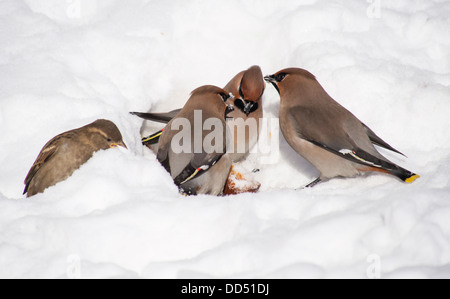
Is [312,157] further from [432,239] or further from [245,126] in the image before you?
[432,239]

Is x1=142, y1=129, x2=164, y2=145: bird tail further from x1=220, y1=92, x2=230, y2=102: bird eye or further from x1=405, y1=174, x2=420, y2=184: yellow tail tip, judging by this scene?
x1=405, y1=174, x2=420, y2=184: yellow tail tip

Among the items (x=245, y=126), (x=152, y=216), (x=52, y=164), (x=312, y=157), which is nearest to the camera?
(x=152, y=216)

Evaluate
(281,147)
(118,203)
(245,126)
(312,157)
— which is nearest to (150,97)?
(245,126)

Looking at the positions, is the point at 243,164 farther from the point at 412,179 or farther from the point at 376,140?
the point at 412,179

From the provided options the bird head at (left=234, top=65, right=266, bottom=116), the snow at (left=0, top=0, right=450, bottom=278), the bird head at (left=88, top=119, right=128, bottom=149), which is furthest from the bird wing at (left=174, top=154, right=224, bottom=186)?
the bird head at (left=234, top=65, right=266, bottom=116)

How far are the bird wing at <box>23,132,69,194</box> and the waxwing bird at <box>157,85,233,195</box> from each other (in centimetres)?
67

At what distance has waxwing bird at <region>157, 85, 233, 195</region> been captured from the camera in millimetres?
3334

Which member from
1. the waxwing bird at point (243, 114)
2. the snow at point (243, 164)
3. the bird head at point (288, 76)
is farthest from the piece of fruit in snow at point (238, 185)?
the bird head at point (288, 76)

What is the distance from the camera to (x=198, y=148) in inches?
134

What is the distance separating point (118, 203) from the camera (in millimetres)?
2605

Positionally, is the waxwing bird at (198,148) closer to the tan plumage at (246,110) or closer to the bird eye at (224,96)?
the bird eye at (224,96)

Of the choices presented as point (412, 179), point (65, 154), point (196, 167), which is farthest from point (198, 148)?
point (412, 179)

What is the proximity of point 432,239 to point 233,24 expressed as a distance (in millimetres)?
2781

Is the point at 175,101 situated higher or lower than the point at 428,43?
lower
